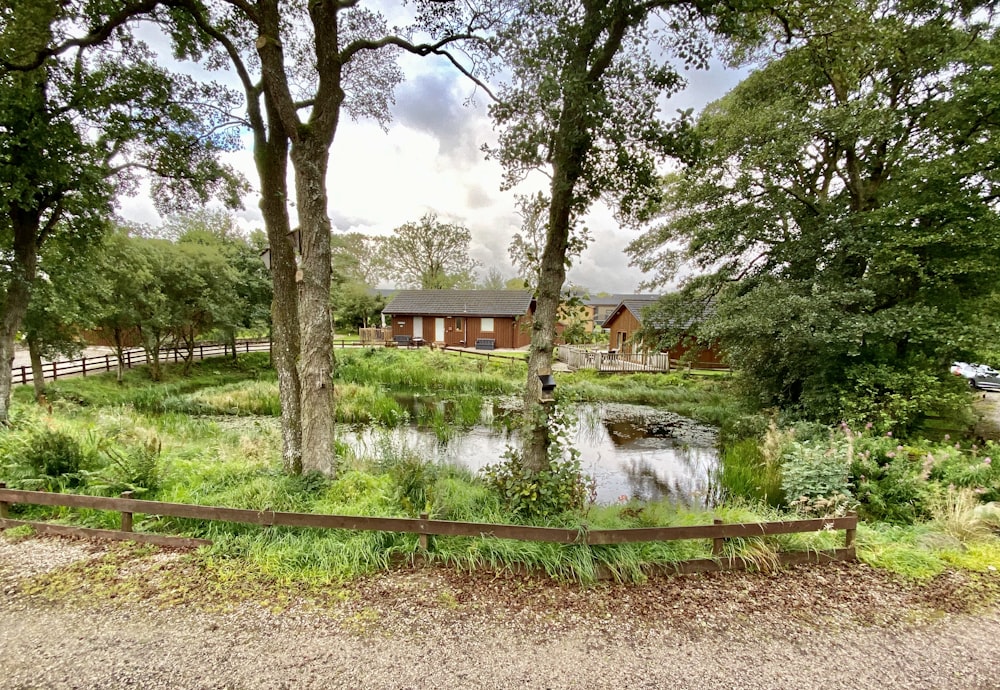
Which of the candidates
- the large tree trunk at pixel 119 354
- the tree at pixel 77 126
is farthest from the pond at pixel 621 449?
the large tree trunk at pixel 119 354

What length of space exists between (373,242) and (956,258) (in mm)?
35491

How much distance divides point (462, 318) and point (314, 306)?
2184 centimetres

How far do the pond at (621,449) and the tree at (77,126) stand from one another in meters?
5.19

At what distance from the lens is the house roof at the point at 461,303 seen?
25.6 metres

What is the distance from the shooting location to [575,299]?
394 centimetres

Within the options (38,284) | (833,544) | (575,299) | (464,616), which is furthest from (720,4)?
(38,284)

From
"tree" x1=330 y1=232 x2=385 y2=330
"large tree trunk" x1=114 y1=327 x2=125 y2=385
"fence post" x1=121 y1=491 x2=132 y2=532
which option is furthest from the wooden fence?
"tree" x1=330 y1=232 x2=385 y2=330

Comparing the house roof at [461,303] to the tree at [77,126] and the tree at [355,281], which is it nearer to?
the tree at [355,281]

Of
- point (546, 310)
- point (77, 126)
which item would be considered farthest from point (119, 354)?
point (546, 310)

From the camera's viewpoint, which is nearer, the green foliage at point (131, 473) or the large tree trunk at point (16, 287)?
the green foliage at point (131, 473)

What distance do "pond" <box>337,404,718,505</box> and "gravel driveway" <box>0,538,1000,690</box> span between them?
3360mm

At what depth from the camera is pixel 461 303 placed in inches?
1047

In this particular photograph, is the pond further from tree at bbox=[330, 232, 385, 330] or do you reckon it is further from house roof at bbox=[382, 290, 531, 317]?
tree at bbox=[330, 232, 385, 330]

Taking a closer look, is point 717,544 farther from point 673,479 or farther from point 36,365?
point 36,365
